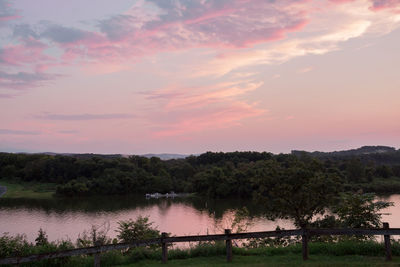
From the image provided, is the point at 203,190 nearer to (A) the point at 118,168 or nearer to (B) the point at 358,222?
(A) the point at 118,168

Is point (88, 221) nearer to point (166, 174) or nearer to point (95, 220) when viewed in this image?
point (95, 220)

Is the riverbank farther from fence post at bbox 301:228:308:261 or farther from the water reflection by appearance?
the water reflection

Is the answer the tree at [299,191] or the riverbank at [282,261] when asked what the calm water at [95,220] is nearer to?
the tree at [299,191]

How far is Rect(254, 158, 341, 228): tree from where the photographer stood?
1432 cm

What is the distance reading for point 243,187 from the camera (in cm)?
6781

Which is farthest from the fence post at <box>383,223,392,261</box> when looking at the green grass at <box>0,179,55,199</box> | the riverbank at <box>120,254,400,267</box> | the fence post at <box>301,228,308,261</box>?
the green grass at <box>0,179,55,199</box>

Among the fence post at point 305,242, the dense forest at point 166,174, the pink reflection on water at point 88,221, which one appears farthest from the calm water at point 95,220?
the fence post at point 305,242

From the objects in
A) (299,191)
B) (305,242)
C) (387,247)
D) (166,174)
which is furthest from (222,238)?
(166,174)

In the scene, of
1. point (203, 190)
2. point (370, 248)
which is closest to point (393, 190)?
point (203, 190)

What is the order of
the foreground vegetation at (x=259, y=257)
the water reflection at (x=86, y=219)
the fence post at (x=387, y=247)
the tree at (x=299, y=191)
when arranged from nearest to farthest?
1. the fence post at (x=387, y=247)
2. the foreground vegetation at (x=259, y=257)
3. the tree at (x=299, y=191)
4. the water reflection at (x=86, y=219)

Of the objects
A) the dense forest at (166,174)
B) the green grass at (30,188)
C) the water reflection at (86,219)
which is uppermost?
the dense forest at (166,174)

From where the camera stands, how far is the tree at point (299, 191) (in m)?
14.3

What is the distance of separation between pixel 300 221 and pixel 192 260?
20.9 ft

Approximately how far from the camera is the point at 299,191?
14461 mm
